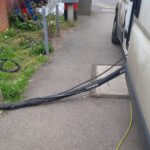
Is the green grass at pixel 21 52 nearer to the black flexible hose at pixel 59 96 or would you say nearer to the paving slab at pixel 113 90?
the black flexible hose at pixel 59 96

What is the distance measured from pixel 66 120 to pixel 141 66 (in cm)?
149

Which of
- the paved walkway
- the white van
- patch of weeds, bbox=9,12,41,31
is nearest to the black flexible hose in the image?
the paved walkway

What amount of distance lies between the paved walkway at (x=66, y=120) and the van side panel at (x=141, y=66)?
1.81ft

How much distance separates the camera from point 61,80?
4922mm

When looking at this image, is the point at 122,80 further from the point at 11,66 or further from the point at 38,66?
the point at 11,66

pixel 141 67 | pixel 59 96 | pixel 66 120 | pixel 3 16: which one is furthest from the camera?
pixel 3 16

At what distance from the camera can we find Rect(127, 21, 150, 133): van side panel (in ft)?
7.94

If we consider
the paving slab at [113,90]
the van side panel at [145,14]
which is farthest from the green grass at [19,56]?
the van side panel at [145,14]

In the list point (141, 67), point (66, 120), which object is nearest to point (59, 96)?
point (66, 120)

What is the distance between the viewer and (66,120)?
12.4 ft

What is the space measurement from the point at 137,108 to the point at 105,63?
3053 millimetres

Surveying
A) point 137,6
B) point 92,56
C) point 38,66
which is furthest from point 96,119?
point 92,56

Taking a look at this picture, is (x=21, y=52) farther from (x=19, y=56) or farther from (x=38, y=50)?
(x=38, y=50)

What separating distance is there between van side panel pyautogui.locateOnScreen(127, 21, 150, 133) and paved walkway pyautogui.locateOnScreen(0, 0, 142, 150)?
55 centimetres
